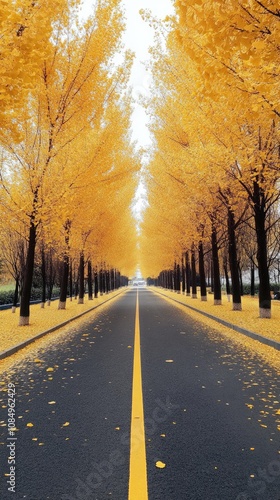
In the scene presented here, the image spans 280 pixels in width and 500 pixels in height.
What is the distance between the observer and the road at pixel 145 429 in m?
2.69

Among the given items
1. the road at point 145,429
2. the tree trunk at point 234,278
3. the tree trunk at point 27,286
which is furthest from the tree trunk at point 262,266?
the tree trunk at point 27,286

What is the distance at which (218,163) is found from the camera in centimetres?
1200

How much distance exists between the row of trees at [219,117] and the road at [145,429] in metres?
4.06

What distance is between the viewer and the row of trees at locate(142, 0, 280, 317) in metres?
5.63

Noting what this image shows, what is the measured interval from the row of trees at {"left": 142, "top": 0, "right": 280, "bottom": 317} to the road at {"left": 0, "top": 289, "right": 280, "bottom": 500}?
13.3 feet

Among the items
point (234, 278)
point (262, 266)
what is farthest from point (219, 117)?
point (234, 278)

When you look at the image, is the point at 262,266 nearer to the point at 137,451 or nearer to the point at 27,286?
the point at 27,286

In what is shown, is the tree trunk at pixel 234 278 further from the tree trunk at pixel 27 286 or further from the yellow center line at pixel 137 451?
the yellow center line at pixel 137 451

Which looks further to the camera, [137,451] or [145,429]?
[145,429]

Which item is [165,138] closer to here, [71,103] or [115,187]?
[115,187]

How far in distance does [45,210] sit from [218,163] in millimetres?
5514

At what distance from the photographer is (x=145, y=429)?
368 cm

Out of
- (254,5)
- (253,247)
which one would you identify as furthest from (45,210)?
(253,247)

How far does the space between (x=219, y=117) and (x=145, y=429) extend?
9.16 m
